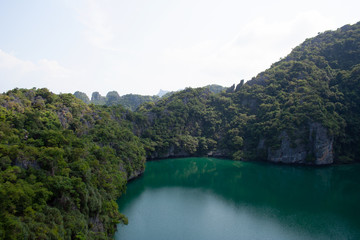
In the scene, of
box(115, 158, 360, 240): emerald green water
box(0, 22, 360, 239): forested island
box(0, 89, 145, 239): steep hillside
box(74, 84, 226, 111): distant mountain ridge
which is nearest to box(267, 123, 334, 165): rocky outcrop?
box(0, 22, 360, 239): forested island

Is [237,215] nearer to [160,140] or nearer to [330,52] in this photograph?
[160,140]

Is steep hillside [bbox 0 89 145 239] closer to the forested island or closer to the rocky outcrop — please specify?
the forested island

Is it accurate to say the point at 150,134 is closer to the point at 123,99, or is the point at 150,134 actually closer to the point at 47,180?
the point at 47,180

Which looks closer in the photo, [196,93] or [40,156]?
[40,156]

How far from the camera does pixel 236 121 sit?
59.1m

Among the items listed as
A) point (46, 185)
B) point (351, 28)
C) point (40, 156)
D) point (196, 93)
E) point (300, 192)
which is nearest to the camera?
point (46, 185)

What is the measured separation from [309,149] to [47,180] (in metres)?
43.1

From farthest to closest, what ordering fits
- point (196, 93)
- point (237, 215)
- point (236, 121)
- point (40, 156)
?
point (196, 93) → point (236, 121) → point (237, 215) → point (40, 156)

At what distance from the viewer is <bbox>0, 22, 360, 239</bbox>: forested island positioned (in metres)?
15.2

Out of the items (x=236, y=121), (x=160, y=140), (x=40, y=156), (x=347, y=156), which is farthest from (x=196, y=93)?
(x=40, y=156)

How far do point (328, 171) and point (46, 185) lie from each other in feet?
136

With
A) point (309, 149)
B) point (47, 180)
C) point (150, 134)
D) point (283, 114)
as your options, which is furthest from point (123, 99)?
point (47, 180)

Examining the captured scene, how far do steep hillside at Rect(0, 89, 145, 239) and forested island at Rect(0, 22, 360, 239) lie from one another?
2.4 inches

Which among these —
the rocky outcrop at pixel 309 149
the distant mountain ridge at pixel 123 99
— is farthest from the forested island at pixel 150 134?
the distant mountain ridge at pixel 123 99
